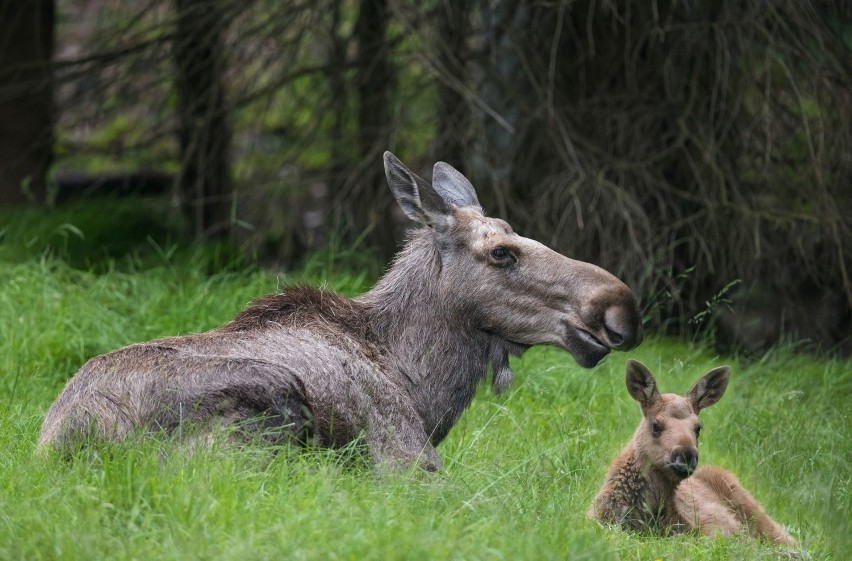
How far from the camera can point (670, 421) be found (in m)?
6.28

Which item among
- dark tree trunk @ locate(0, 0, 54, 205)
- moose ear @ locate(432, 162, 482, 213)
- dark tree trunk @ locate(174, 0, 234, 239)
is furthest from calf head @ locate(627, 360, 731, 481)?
dark tree trunk @ locate(0, 0, 54, 205)

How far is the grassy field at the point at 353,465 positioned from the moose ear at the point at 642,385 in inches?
18.7

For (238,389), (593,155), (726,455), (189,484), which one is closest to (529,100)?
(593,155)

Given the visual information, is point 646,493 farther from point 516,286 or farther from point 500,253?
point 500,253

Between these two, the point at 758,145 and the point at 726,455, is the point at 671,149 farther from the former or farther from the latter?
the point at 726,455

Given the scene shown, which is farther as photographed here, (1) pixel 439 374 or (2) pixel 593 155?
(2) pixel 593 155

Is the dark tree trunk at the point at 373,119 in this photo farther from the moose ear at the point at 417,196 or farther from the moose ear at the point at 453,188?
→ the moose ear at the point at 417,196

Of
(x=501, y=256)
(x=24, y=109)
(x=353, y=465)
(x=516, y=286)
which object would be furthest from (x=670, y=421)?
(x=24, y=109)

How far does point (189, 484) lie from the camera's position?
4.75m

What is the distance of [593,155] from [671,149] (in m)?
0.62

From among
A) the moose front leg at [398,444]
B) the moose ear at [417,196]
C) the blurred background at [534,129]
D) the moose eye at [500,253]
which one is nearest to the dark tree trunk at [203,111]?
the blurred background at [534,129]

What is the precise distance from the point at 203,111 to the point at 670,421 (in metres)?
6.25

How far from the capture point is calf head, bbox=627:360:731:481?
6.09 m

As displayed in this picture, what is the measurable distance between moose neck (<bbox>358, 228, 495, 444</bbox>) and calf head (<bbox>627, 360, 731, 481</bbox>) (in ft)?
2.67
